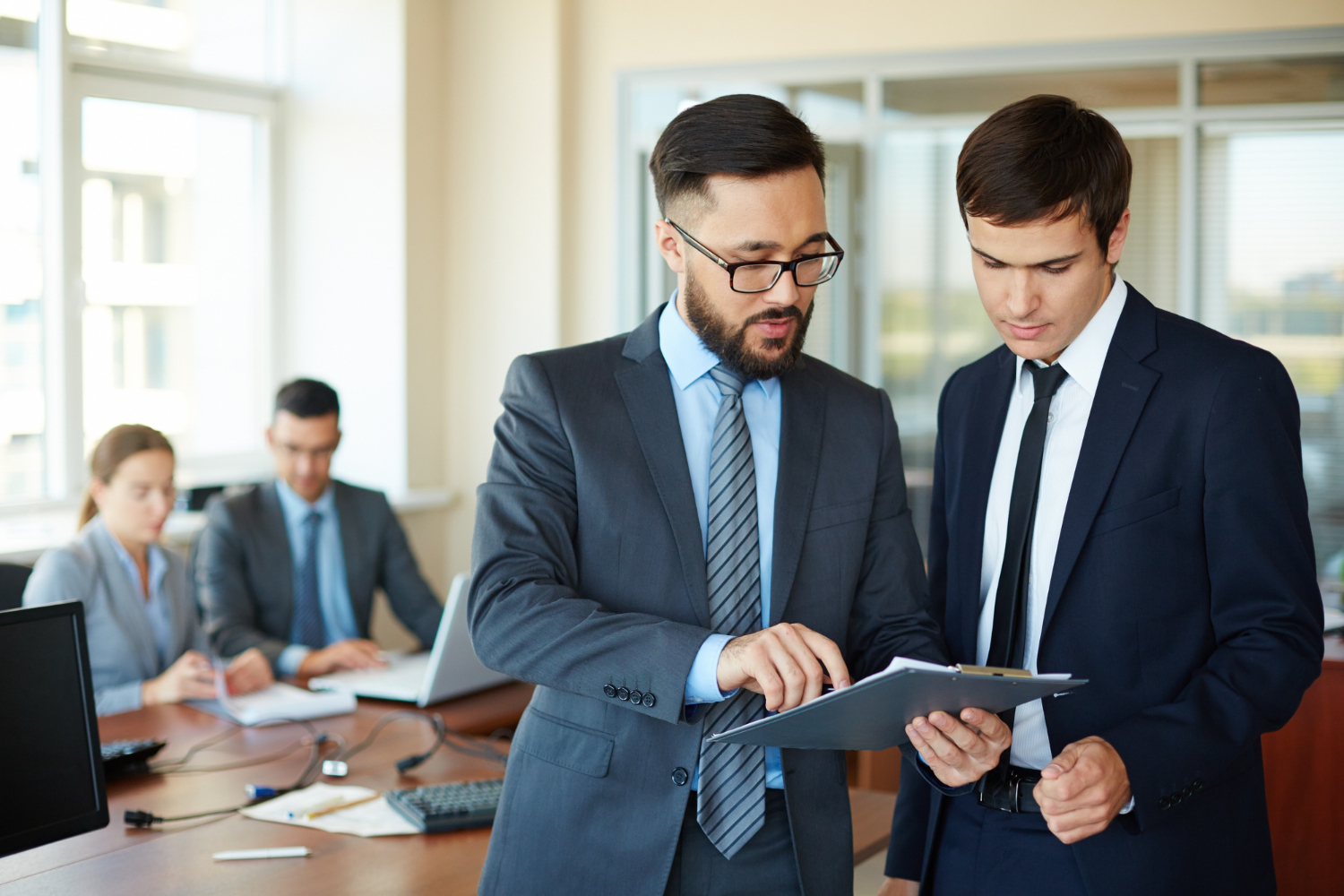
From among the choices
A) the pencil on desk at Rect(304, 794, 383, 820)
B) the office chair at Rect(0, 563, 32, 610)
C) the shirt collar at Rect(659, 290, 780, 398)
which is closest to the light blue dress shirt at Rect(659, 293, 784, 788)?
the shirt collar at Rect(659, 290, 780, 398)

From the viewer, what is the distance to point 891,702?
1314 mm

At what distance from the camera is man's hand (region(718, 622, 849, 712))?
1330mm

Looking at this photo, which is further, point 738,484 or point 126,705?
point 126,705

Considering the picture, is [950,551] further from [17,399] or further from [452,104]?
[452,104]

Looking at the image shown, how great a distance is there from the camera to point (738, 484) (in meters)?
1.57

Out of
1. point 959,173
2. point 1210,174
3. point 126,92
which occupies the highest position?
point 126,92

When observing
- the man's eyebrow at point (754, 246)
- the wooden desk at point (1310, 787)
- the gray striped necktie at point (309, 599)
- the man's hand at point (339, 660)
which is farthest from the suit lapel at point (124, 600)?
the wooden desk at point (1310, 787)

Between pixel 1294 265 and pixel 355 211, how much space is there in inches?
158

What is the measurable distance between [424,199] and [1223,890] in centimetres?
484

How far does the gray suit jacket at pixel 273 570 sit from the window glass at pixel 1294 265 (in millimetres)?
3327

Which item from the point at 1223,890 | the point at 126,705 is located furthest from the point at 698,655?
the point at 126,705

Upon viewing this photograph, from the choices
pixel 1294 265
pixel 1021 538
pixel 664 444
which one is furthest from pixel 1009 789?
pixel 1294 265

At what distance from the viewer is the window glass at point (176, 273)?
5.07 m

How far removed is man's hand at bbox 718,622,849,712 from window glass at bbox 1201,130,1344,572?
13.6 feet
